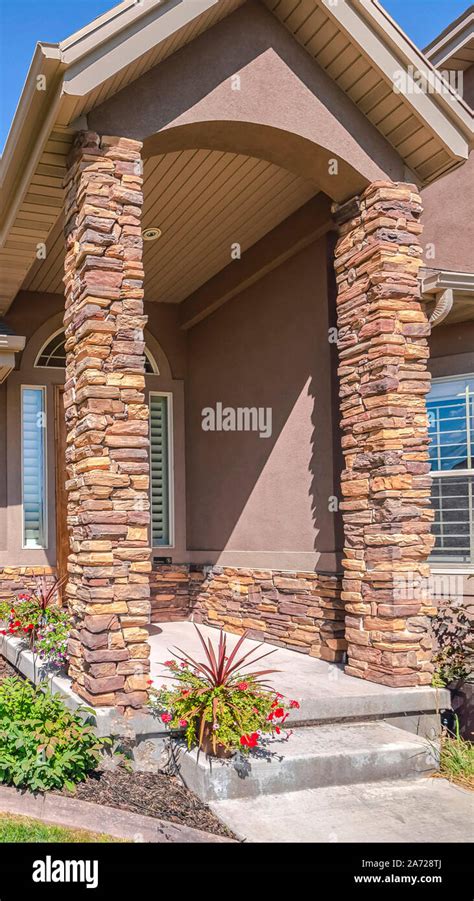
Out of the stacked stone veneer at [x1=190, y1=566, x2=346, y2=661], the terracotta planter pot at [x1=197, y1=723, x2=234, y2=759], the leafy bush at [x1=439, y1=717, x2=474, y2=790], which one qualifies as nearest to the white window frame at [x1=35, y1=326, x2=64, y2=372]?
the stacked stone veneer at [x1=190, y1=566, x2=346, y2=661]

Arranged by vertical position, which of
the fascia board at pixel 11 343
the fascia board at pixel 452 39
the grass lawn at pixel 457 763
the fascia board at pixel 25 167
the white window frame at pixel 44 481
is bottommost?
the grass lawn at pixel 457 763

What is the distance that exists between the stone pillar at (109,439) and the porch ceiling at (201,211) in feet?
5.30

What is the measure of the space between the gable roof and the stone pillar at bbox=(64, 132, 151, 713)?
35cm

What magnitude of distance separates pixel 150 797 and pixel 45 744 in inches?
27.0

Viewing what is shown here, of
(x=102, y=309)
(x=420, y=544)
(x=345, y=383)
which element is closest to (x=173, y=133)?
(x=102, y=309)

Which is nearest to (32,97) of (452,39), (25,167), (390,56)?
(25,167)

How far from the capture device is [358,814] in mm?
4711

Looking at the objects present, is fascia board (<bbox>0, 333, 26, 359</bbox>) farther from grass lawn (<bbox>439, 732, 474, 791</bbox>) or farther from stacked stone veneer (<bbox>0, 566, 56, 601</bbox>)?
grass lawn (<bbox>439, 732, 474, 791</bbox>)

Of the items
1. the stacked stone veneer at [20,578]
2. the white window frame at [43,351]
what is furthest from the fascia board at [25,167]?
the stacked stone veneer at [20,578]

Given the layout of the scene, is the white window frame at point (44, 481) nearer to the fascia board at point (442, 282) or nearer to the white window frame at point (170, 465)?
the white window frame at point (170, 465)

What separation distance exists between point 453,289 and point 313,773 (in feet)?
13.4

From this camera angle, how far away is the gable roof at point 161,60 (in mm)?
5328

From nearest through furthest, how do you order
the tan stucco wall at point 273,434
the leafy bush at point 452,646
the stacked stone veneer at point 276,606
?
1. the leafy bush at point 452,646
2. the stacked stone veneer at point 276,606
3. the tan stucco wall at point 273,434
